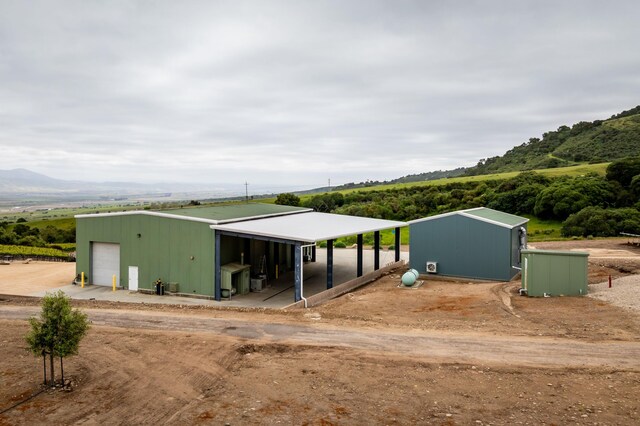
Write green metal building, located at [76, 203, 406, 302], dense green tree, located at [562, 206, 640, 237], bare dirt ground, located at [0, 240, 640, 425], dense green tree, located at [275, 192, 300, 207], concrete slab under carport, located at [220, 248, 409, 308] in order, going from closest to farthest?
bare dirt ground, located at [0, 240, 640, 425] < concrete slab under carport, located at [220, 248, 409, 308] < green metal building, located at [76, 203, 406, 302] < dense green tree, located at [562, 206, 640, 237] < dense green tree, located at [275, 192, 300, 207]

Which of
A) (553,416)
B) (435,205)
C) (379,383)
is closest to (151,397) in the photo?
(379,383)

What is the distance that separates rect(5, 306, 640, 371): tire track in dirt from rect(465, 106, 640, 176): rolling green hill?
106 m

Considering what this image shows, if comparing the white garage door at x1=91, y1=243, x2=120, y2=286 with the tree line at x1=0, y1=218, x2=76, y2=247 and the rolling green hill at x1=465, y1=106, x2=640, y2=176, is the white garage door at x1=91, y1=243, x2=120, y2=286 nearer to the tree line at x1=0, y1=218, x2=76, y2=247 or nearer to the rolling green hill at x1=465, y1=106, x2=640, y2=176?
the tree line at x1=0, y1=218, x2=76, y2=247

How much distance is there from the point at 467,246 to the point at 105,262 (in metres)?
21.5

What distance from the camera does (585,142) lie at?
132 m

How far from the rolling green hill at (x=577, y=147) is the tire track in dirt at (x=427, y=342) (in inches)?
4180

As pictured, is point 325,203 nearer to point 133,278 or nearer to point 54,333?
point 133,278

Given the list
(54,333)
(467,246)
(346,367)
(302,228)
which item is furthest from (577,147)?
(54,333)

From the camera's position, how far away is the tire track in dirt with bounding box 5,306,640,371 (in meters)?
13.4

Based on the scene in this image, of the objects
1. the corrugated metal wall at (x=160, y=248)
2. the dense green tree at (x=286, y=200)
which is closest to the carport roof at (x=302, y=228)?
the corrugated metal wall at (x=160, y=248)

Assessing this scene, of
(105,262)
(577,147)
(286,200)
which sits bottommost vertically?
(105,262)

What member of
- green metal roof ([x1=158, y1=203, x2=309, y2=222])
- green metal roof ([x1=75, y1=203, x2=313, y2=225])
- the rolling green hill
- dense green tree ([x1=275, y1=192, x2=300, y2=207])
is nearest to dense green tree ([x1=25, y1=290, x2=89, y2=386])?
green metal roof ([x1=75, y1=203, x2=313, y2=225])

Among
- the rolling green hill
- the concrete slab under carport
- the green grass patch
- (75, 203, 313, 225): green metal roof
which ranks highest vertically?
the rolling green hill

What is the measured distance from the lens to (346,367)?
13164 millimetres
